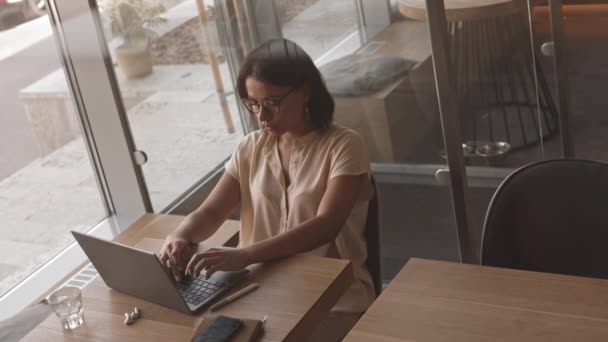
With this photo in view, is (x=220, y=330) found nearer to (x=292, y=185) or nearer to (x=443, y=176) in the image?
(x=292, y=185)

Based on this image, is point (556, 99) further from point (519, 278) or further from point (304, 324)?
point (304, 324)

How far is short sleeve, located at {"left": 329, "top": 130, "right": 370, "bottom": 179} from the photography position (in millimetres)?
2389

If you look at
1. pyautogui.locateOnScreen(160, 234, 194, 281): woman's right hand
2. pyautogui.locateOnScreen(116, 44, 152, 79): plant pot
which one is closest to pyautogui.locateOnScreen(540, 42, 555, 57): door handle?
pyautogui.locateOnScreen(160, 234, 194, 281): woman's right hand

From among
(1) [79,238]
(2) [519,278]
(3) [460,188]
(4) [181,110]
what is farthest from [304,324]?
(4) [181,110]

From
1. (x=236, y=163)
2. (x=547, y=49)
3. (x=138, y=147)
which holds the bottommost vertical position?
(x=138, y=147)

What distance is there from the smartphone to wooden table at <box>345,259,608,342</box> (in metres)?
0.27

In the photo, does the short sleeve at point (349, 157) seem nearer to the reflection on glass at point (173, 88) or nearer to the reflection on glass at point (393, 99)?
the reflection on glass at point (393, 99)

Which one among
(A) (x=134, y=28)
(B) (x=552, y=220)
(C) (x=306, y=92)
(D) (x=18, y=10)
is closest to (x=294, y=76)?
(C) (x=306, y=92)

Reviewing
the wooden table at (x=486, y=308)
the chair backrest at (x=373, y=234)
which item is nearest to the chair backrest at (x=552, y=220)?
the wooden table at (x=486, y=308)

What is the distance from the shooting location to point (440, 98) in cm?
277

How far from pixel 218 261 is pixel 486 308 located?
0.73 metres

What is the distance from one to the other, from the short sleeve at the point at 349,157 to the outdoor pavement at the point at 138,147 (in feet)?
3.06

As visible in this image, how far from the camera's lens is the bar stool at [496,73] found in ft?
8.50

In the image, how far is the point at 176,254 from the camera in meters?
2.37
